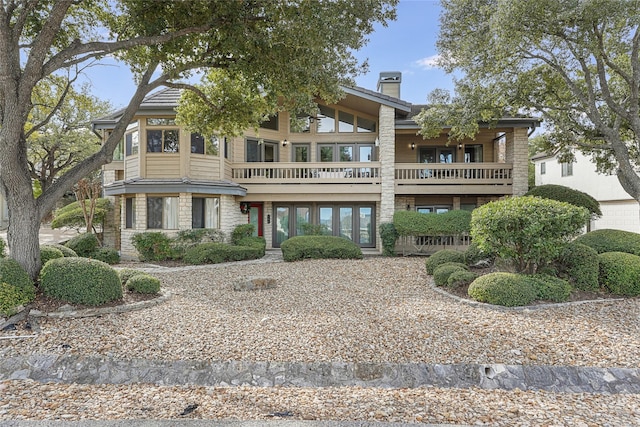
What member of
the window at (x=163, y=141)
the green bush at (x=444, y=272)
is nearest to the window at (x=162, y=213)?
the window at (x=163, y=141)

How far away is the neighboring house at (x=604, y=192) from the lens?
18.2m

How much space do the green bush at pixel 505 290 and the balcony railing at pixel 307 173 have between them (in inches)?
334

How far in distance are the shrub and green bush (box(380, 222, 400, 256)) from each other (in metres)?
6.46

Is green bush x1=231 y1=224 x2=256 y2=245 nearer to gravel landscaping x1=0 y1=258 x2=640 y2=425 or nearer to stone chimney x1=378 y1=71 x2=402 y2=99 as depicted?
gravel landscaping x1=0 y1=258 x2=640 y2=425

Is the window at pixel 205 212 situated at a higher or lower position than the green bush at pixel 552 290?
higher

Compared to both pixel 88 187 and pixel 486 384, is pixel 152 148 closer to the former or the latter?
pixel 88 187

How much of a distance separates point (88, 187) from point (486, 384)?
16905mm

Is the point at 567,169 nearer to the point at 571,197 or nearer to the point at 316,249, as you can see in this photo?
the point at 571,197

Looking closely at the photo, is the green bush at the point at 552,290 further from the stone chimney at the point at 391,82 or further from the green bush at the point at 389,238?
the stone chimney at the point at 391,82

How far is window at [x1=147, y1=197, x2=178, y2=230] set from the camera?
1328cm

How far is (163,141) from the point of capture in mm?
13367

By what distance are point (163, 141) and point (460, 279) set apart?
1199 cm

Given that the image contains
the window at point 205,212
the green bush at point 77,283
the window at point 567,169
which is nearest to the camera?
the green bush at point 77,283

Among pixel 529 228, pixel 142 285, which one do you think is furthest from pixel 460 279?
pixel 142 285
